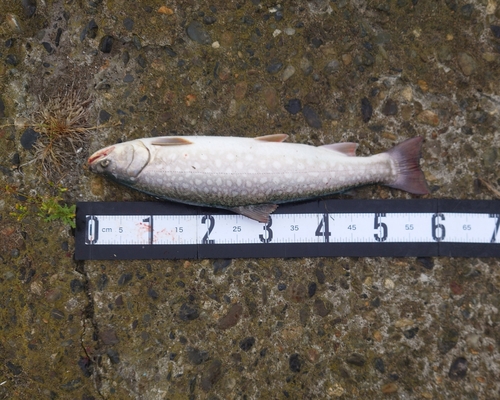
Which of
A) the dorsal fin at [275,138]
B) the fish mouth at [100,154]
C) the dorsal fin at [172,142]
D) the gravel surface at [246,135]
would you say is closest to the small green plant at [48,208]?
the gravel surface at [246,135]

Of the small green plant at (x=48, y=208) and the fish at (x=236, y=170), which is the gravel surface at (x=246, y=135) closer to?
the small green plant at (x=48, y=208)

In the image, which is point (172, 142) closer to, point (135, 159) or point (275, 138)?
point (135, 159)

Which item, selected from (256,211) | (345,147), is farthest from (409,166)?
(256,211)

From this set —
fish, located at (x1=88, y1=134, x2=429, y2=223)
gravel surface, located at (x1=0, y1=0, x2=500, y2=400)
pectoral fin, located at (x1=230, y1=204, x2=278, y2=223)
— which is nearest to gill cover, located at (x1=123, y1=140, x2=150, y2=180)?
fish, located at (x1=88, y1=134, x2=429, y2=223)

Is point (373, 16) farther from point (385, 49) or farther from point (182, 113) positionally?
point (182, 113)

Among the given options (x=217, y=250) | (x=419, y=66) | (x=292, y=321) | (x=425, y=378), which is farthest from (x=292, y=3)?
(x=425, y=378)
